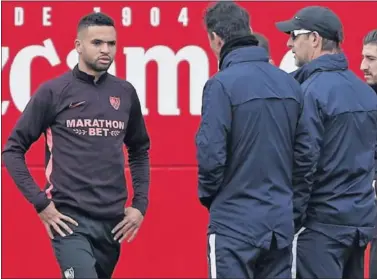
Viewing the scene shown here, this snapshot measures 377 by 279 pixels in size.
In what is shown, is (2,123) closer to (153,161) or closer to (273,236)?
(153,161)

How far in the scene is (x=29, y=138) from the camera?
5047 mm

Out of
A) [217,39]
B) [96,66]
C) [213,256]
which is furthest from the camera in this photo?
[96,66]

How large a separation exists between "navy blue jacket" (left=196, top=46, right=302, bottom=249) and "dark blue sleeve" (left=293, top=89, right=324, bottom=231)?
4.3 inches

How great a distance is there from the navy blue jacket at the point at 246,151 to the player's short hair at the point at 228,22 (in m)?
0.08

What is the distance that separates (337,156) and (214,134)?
28.1 inches

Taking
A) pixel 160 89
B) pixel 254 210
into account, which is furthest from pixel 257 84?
pixel 160 89

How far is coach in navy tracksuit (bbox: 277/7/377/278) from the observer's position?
5047 mm

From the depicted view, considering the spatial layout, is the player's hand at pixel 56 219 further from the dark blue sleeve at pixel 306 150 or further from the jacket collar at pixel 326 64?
the jacket collar at pixel 326 64

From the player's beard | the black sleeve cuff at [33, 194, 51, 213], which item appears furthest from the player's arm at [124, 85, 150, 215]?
the black sleeve cuff at [33, 194, 51, 213]

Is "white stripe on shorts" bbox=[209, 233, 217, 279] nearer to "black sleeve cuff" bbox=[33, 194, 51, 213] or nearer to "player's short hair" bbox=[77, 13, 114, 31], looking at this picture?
"black sleeve cuff" bbox=[33, 194, 51, 213]

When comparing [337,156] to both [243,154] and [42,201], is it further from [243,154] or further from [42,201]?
[42,201]

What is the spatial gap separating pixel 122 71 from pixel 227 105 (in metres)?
2.30

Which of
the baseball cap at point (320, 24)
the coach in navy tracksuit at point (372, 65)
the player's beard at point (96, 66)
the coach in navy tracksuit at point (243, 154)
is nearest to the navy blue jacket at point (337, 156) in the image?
the baseball cap at point (320, 24)

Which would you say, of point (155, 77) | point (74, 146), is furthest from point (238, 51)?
point (155, 77)
